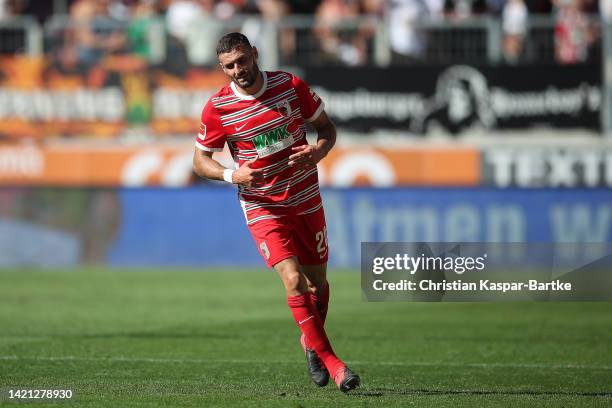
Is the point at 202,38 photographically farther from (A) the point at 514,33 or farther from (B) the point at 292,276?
A: (B) the point at 292,276

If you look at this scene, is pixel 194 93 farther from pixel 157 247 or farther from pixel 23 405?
pixel 23 405

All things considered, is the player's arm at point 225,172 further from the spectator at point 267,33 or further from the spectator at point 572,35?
the spectator at point 572,35

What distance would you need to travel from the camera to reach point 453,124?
2264cm

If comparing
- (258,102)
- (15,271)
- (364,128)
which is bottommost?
(15,271)

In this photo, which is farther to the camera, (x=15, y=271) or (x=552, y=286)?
(x=15, y=271)

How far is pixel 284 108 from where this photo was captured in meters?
9.03

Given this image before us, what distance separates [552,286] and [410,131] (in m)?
13.6

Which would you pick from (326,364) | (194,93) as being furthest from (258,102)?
(194,93)

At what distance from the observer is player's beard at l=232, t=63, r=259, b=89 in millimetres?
8758

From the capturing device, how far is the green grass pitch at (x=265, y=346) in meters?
8.68

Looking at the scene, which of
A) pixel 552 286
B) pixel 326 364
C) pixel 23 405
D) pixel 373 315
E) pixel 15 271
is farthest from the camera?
pixel 15 271

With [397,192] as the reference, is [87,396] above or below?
above

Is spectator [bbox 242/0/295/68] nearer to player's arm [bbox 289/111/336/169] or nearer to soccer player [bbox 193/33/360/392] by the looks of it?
player's arm [bbox 289/111/336/169]

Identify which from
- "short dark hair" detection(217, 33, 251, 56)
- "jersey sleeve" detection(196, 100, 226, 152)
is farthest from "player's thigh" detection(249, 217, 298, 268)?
"short dark hair" detection(217, 33, 251, 56)
